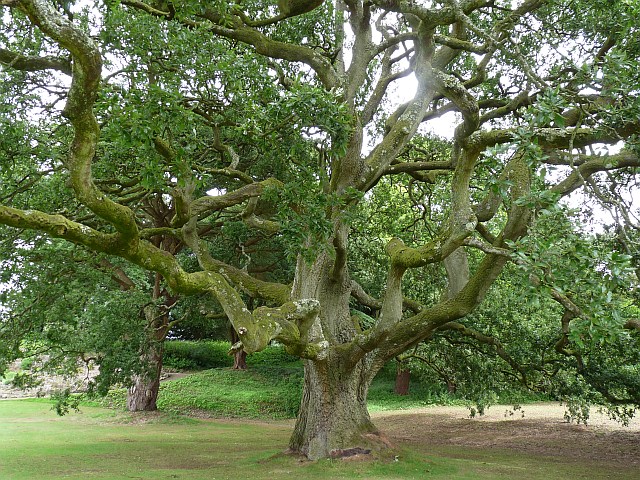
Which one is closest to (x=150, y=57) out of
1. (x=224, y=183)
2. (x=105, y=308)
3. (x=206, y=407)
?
(x=105, y=308)

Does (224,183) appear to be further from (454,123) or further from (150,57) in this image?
(150,57)

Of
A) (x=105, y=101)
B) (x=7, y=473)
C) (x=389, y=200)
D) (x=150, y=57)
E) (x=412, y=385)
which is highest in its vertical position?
(x=389, y=200)

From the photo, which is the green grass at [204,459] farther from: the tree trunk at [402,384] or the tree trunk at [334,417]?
the tree trunk at [402,384]

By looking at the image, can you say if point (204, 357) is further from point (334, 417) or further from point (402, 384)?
point (334, 417)

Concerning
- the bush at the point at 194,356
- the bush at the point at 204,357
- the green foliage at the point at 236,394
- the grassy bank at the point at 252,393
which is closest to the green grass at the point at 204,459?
the grassy bank at the point at 252,393

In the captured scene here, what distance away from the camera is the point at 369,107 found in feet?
37.3

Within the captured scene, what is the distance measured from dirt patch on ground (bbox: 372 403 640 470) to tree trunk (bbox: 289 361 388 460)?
10.5 ft

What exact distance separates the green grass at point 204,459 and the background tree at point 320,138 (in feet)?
3.24

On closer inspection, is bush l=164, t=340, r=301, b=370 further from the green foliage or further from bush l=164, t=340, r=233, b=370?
the green foliage

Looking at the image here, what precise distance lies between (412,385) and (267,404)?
8.66 meters

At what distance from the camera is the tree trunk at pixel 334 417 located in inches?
398

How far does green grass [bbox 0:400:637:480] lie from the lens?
931 cm

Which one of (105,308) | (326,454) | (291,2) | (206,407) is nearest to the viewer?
(291,2)

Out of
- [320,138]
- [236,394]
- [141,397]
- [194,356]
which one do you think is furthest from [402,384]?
[320,138]
